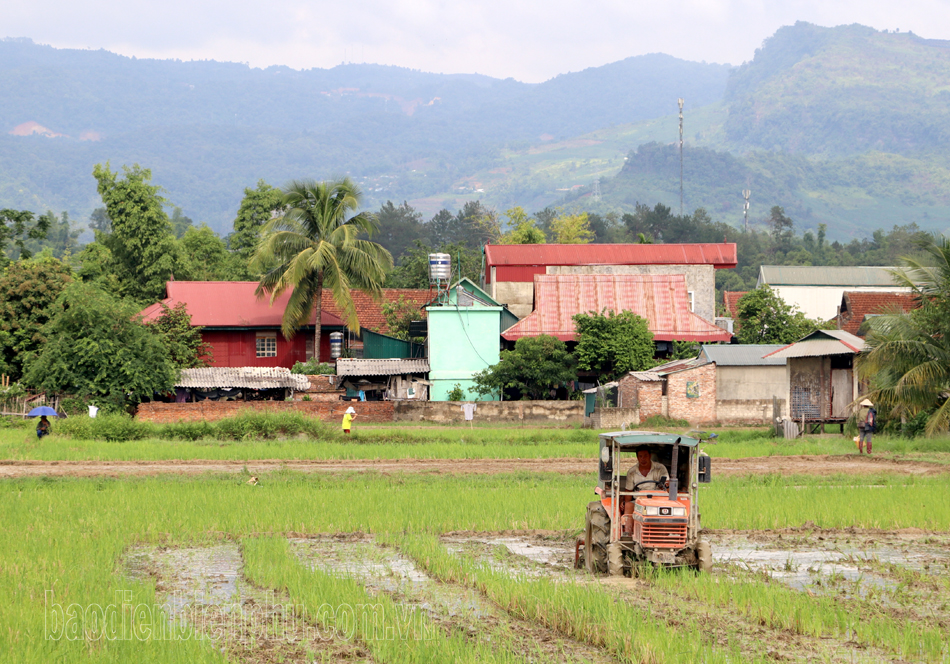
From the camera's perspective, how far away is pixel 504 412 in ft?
115

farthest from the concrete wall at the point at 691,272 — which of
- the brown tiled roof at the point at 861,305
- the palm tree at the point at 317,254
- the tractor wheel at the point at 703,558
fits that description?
the tractor wheel at the point at 703,558

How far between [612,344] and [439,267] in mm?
8044

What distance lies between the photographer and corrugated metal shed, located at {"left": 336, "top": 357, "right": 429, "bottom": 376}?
3834 centimetres

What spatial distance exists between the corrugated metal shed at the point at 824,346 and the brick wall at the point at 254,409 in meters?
14.7

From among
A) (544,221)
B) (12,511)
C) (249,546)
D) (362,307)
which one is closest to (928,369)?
(249,546)

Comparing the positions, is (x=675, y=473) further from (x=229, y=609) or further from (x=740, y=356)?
(x=740, y=356)

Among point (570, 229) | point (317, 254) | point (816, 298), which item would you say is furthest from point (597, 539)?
point (570, 229)

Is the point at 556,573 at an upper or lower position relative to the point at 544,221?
lower

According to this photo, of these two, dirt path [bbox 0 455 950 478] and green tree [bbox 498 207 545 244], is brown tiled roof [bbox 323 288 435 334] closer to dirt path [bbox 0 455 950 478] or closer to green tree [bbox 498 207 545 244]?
green tree [bbox 498 207 545 244]

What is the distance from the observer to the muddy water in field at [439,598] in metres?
8.83

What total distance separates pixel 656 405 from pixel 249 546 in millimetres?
23746

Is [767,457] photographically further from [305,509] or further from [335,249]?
[335,249]

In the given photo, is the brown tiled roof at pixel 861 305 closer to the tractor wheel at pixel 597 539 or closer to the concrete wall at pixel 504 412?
the concrete wall at pixel 504 412

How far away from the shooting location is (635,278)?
44688 millimetres
